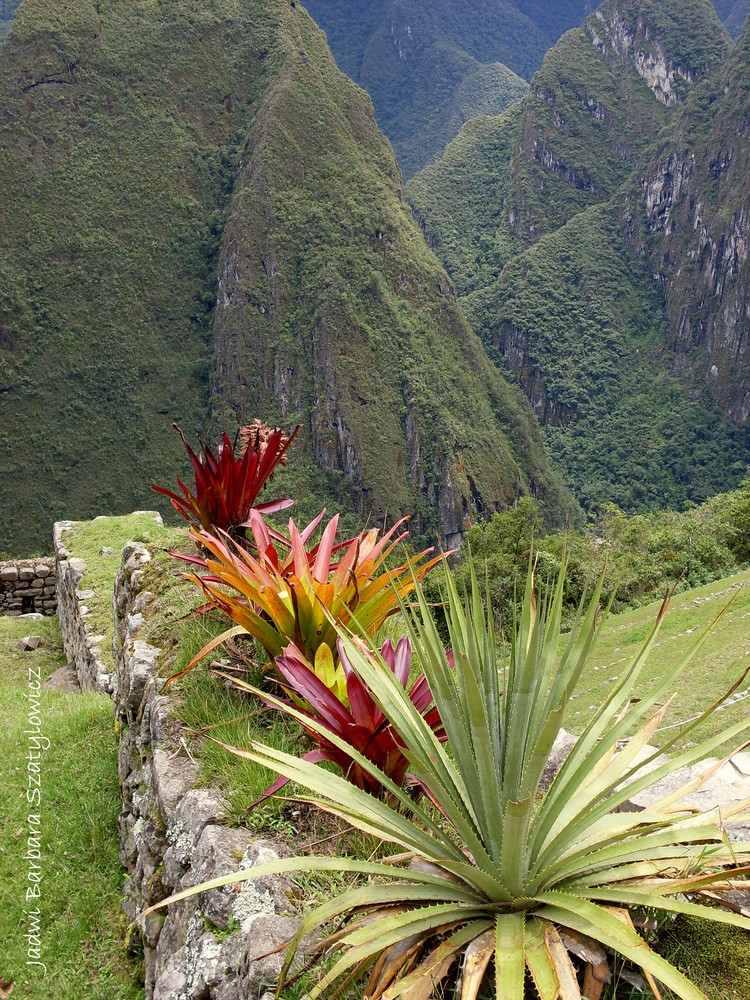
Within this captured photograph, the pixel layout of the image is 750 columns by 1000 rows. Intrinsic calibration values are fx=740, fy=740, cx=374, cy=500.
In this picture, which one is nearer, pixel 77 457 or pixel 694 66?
pixel 77 457

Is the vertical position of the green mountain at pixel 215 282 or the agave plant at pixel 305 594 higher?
the green mountain at pixel 215 282

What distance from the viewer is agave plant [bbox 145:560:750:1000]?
1324 mm

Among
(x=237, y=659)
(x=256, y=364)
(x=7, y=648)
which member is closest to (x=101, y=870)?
(x=237, y=659)

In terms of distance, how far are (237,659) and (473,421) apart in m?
78.8

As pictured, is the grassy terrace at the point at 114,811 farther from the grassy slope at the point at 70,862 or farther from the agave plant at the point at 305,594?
the agave plant at the point at 305,594

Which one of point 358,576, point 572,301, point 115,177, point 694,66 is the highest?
point 694,66

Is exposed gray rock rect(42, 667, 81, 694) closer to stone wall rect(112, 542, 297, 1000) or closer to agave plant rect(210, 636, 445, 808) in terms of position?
stone wall rect(112, 542, 297, 1000)

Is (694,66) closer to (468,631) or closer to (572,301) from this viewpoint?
(572,301)

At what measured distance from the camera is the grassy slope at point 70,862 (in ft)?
8.57

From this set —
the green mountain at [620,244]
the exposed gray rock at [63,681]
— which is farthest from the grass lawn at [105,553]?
the green mountain at [620,244]

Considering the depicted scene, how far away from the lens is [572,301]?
11350 cm

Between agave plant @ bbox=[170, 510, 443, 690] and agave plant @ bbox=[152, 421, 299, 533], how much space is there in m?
0.77

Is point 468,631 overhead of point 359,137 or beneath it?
beneath

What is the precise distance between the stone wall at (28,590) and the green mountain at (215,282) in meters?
57.5
